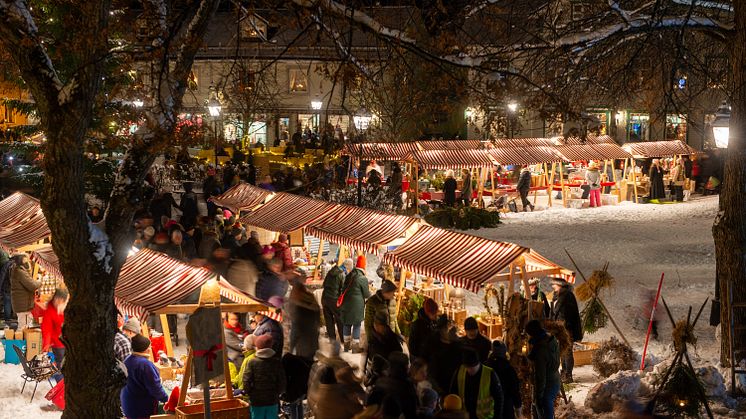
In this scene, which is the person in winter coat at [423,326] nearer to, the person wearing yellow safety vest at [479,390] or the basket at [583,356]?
the person wearing yellow safety vest at [479,390]

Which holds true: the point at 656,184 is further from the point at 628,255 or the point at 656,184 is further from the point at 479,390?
the point at 479,390

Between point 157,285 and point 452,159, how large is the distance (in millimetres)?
15650

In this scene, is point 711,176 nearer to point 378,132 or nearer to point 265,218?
point 378,132

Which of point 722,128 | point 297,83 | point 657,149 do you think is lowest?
point 722,128

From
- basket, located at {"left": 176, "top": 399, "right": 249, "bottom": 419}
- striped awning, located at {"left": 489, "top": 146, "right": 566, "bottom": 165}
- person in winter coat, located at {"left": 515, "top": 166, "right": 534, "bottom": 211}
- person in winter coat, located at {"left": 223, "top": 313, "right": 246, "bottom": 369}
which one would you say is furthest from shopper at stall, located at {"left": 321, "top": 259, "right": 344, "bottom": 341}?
person in winter coat, located at {"left": 515, "top": 166, "right": 534, "bottom": 211}

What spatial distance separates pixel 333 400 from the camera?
7.34m

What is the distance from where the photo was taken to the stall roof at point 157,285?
30.1ft

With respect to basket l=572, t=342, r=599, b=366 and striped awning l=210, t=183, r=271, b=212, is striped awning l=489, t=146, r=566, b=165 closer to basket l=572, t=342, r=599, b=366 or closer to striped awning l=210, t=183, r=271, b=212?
striped awning l=210, t=183, r=271, b=212

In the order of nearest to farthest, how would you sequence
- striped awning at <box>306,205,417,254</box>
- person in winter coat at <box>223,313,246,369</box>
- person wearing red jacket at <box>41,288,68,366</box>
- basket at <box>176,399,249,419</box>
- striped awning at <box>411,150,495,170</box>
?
basket at <box>176,399,249,419</box>
person in winter coat at <box>223,313,246,369</box>
person wearing red jacket at <box>41,288,68,366</box>
striped awning at <box>306,205,417,254</box>
striped awning at <box>411,150,495,170</box>

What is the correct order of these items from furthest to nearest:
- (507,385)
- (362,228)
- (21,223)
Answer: (21,223) < (362,228) < (507,385)

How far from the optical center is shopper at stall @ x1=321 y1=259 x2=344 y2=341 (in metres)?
12.4

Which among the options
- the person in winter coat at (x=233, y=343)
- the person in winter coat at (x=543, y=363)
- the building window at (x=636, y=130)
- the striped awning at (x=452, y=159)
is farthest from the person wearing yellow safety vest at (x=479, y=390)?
the building window at (x=636, y=130)

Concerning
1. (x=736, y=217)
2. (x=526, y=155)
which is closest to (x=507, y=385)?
(x=736, y=217)

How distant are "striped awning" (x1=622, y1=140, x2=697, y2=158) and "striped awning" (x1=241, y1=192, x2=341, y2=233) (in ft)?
49.6
